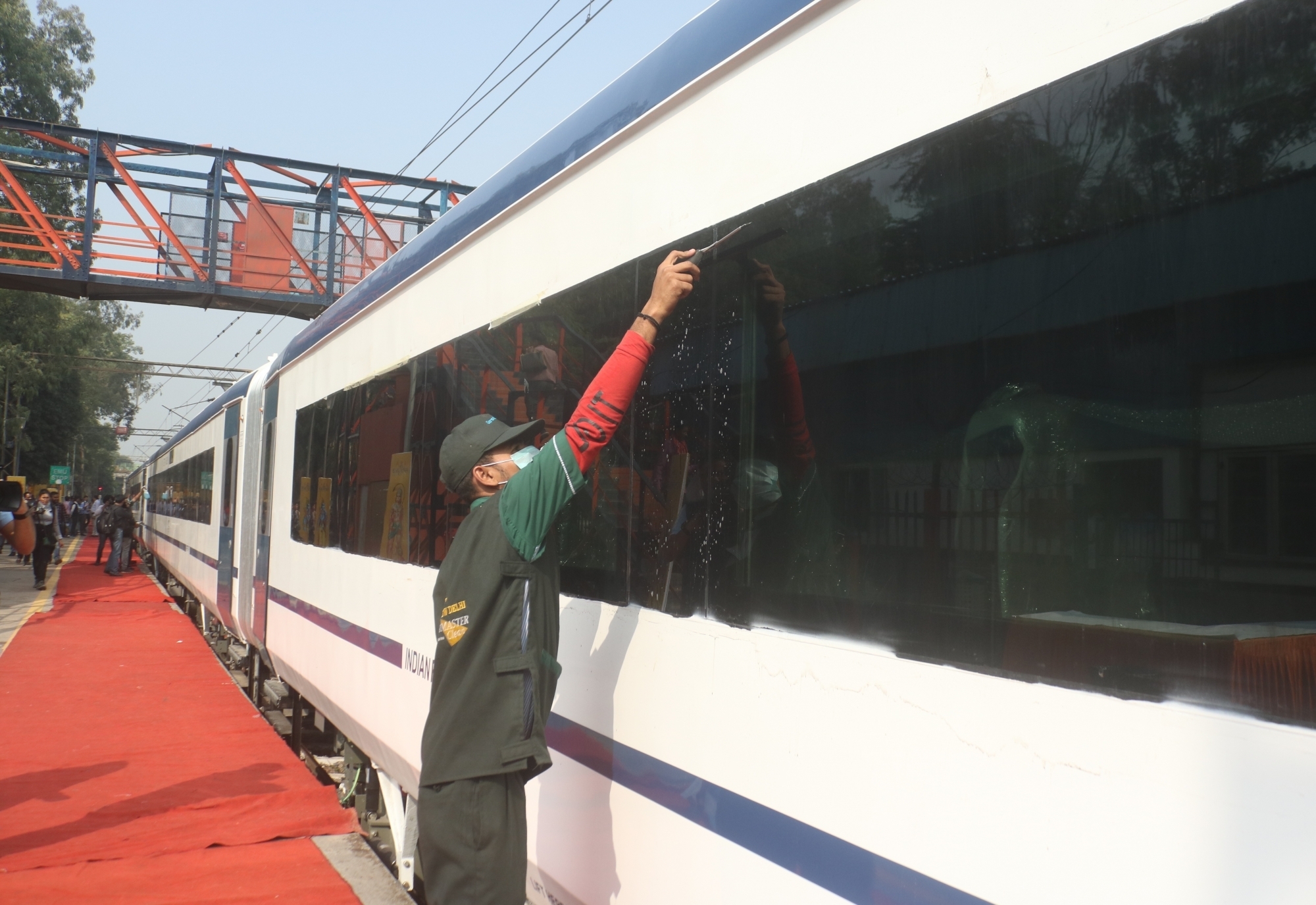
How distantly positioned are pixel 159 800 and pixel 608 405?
505cm

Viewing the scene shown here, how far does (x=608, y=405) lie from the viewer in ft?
8.11

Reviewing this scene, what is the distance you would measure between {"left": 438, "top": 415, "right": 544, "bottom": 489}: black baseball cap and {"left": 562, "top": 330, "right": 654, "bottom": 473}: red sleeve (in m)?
0.31

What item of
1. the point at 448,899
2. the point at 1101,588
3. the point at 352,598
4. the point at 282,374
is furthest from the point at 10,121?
the point at 1101,588

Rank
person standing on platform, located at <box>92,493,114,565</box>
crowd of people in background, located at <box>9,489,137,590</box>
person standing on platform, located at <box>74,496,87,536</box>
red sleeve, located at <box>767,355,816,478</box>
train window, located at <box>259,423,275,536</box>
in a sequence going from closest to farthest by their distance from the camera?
1. red sleeve, located at <box>767,355,816,478</box>
2. train window, located at <box>259,423,275,536</box>
3. crowd of people in background, located at <box>9,489,137,590</box>
4. person standing on platform, located at <box>92,493,114,565</box>
5. person standing on platform, located at <box>74,496,87,536</box>

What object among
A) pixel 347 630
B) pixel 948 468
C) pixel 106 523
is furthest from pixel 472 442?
pixel 106 523

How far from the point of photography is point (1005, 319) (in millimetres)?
1648

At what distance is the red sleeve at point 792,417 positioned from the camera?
82.6 inches

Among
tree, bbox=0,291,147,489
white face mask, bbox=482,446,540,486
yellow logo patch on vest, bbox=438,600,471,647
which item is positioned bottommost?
yellow logo patch on vest, bbox=438,600,471,647

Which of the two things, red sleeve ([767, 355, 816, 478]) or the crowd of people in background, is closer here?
red sleeve ([767, 355, 816, 478])

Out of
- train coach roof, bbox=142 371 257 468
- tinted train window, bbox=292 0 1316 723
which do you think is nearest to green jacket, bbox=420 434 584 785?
tinted train window, bbox=292 0 1316 723

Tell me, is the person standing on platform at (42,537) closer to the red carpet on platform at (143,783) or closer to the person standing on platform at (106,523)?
the person standing on platform at (106,523)

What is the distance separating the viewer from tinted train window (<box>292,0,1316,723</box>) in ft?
4.29

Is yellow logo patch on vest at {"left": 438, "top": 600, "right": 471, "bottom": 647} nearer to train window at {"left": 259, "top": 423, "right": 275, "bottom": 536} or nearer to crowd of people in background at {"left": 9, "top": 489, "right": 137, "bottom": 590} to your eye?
train window at {"left": 259, "top": 423, "right": 275, "bottom": 536}

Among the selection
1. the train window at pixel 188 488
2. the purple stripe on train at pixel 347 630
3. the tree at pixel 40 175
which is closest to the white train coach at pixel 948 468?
the purple stripe on train at pixel 347 630
